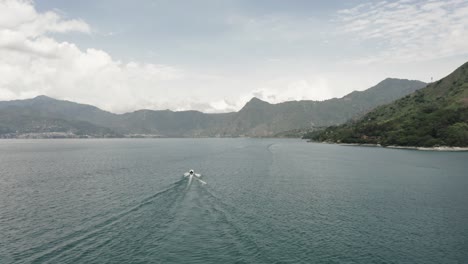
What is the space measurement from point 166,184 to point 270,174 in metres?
43.0

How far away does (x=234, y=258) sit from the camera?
39.8m

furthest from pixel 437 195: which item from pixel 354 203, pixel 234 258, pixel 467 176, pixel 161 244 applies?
pixel 161 244

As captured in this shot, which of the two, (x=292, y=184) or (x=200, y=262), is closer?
(x=200, y=262)

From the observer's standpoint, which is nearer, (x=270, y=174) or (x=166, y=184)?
(x=166, y=184)

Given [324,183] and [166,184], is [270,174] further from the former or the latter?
[166,184]

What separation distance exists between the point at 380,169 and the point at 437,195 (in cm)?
5116

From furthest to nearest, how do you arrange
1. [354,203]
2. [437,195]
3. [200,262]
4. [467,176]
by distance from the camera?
[467,176] < [437,195] < [354,203] < [200,262]

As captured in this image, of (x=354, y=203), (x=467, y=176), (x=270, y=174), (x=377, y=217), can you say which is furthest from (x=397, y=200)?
(x=467, y=176)

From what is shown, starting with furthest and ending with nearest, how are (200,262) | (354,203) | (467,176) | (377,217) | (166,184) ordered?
(467,176)
(166,184)
(354,203)
(377,217)
(200,262)

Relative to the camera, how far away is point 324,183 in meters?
94.9

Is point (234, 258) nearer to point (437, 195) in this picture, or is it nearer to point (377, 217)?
point (377, 217)

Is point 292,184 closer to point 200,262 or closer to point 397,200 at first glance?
point 397,200

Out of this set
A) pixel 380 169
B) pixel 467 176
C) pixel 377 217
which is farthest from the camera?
pixel 380 169

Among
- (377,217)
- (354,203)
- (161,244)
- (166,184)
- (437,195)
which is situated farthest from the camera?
(166,184)
